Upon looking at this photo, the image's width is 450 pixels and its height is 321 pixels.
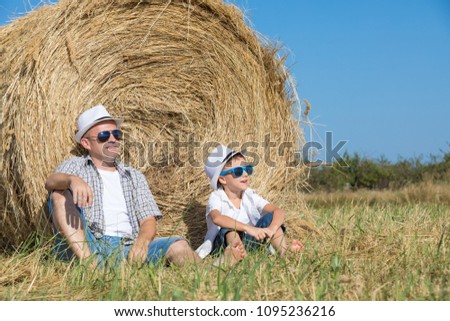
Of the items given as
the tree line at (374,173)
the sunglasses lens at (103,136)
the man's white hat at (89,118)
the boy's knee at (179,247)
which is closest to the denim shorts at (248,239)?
the boy's knee at (179,247)

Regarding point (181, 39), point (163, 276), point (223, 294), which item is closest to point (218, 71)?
point (181, 39)

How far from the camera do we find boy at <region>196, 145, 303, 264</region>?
4.55m

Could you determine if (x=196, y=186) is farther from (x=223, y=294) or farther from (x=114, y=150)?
(x=223, y=294)

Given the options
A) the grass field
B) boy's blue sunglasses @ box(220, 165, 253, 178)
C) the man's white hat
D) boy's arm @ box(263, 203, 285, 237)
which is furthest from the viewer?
boy's blue sunglasses @ box(220, 165, 253, 178)

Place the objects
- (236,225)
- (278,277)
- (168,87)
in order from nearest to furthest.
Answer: (278,277) → (236,225) → (168,87)

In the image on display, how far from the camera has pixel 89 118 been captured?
489 cm

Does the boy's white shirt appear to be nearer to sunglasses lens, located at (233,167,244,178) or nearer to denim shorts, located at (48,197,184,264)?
sunglasses lens, located at (233,167,244,178)

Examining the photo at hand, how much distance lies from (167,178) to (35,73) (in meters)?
1.50

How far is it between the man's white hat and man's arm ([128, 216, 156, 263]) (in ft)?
2.74

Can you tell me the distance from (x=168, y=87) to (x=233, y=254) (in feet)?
7.12

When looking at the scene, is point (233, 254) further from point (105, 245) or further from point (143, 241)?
point (105, 245)

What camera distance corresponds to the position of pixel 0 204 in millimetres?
5078
